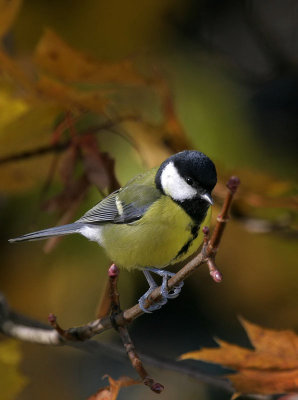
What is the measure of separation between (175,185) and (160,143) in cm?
12

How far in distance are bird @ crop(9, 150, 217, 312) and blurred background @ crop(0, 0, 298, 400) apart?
8 cm

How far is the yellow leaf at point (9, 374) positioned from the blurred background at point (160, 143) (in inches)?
4.6

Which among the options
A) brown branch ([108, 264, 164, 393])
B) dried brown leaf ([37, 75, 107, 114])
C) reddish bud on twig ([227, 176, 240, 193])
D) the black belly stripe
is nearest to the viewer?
reddish bud on twig ([227, 176, 240, 193])

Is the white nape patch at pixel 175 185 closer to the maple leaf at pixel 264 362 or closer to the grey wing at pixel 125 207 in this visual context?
the grey wing at pixel 125 207

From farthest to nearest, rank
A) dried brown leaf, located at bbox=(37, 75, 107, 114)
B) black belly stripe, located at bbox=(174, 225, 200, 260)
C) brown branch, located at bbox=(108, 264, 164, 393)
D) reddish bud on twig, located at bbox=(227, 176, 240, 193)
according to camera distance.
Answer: dried brown leaf, located at bbox=(37, 75, 107, 114) → black belly stripe, located at bbox=(174, 225, 200, 260) → brown branch, located at bbox=(108, 264, 164, 393) → reddish bud on twig, located at bbox=(227, 176, 240, 193)

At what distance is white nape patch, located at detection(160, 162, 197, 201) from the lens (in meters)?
0.52

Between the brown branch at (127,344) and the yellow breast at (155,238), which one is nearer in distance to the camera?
the brown branch at (127,344)

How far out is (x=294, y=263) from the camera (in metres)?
0.97

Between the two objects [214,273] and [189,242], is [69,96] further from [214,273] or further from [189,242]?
[214,273]

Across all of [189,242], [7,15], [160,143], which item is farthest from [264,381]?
[7,15]

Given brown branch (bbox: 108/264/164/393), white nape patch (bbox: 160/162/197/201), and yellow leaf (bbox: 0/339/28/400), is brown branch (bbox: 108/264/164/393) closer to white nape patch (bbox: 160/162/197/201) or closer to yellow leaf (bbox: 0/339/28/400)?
white nape patch (bbox: 160/162/197/201)

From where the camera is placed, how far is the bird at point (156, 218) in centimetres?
49

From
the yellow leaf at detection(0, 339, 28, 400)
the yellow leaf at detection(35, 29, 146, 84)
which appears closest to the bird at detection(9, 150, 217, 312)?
the yellow leaf at detection(35, 29, 146, 84)

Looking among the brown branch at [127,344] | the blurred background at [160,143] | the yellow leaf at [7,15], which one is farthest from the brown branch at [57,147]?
the brown branch at [127,344]
